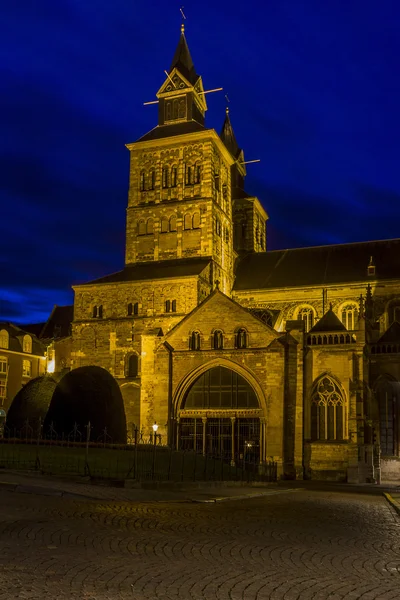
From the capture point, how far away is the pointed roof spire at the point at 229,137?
77938 millimetres

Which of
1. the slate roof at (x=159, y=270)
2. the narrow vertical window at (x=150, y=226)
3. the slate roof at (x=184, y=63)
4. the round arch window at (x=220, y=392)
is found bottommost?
the round arch window at (x=220, y=392)

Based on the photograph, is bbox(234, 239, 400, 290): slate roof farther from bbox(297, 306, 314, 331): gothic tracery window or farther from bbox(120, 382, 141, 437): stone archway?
bbox(120, 382, 141, 437): stone archway

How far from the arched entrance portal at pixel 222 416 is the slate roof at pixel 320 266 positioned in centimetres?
1408

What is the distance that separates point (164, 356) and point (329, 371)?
32.8ft

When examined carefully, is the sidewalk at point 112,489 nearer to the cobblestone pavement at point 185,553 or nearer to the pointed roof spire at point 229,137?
the cobblestone pavement at point 185,553

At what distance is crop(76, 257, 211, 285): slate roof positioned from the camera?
160 feet

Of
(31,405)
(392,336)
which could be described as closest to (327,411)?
(392,336)

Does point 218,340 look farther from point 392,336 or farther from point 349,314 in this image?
point 349,314

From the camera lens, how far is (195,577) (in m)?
8.02

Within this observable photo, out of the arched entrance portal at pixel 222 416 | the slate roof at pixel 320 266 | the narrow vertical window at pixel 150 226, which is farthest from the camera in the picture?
the narrow vertical window at pixel 150 226

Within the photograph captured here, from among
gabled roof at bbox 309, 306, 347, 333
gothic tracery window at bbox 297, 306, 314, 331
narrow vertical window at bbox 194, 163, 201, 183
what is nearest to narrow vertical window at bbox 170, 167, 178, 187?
narrow vertical window at bbox 194, 163, 201, 183

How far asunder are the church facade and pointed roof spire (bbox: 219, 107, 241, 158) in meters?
13.5

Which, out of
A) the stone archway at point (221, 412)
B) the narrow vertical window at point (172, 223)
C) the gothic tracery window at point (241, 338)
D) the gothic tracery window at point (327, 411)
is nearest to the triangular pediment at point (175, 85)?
the narrow vertical window at point (172, 223)

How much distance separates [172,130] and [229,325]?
22.3 meters
